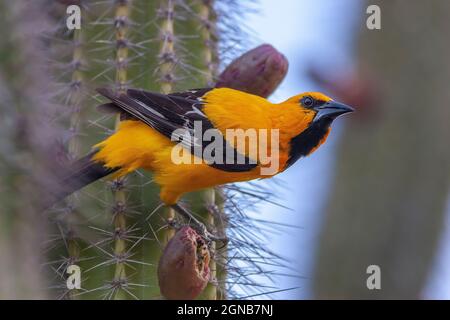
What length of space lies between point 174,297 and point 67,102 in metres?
1.24

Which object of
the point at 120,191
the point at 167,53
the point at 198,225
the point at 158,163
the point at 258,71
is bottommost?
the point at 198,225

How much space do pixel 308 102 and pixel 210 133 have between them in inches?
22.1

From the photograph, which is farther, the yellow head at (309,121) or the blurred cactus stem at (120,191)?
the yellow head at (309,121)

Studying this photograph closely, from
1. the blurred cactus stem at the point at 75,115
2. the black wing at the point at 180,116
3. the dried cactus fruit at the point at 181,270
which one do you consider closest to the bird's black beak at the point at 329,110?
the black wing at the point at 180,116

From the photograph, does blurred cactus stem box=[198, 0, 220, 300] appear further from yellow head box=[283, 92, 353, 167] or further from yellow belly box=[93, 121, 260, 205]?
yellow head box=[283, 92, 353, 167]

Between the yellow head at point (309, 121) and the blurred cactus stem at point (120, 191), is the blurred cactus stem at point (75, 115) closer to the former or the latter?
the blurred cactus stem at point (120, 191)

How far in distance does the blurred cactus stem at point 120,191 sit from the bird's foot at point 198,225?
296 millimetres

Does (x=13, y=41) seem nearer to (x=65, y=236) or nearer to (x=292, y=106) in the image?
(x=65, y=236)

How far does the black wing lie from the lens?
369 centimetres

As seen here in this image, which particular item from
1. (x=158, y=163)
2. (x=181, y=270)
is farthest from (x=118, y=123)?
(x=181, y=270)

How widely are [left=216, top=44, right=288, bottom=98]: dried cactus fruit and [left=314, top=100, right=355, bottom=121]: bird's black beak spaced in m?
0.31

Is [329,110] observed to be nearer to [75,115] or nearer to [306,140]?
[306,140]

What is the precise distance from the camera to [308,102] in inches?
160

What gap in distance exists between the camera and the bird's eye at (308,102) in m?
4.05
